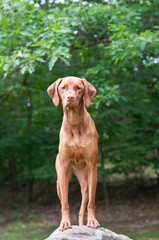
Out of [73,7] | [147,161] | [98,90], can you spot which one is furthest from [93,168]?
[147,161]

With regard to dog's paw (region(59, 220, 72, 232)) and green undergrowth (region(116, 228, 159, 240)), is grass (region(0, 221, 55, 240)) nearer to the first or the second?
green undergrowth (region(116, 228, 159, 240))

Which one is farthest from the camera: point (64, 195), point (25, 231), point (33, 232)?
point (25, 231)

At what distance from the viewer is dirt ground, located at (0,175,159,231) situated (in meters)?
10.0

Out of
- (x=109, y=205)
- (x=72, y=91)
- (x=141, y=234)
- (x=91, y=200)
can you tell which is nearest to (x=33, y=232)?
(x=141, y=234)

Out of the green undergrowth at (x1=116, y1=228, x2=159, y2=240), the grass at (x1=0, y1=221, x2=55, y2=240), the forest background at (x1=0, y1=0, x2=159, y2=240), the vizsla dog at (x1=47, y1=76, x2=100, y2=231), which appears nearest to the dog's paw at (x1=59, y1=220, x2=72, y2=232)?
the vizsla dog at (x1=47, y1=76, x2=100, y2=231)

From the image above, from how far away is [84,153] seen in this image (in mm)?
3908

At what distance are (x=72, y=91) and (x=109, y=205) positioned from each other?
8.97 m

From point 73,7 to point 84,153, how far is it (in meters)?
4.21

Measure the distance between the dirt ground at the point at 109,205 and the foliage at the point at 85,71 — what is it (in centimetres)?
139

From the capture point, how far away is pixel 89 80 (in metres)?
6.84

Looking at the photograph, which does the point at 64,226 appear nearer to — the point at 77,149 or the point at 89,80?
the point at 77,149

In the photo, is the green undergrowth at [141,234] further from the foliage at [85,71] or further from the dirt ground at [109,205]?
the foliage at [85,71]

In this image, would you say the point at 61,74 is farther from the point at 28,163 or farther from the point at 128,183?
the point at 128,183

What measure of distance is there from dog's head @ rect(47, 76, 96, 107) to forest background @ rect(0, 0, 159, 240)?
144 cm
